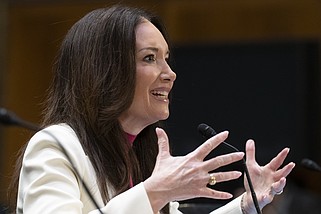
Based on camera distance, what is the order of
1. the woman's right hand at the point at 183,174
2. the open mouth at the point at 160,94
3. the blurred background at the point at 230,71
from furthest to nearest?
the blurred background at the point at 230,71, the open mouth at the point at 160,94, the woman's right hand at the point at 183,174

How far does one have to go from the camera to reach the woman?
7.43 ft

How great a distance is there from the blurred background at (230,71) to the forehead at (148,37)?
3.09 metres

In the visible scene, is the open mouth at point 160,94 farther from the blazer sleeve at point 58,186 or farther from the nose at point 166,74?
the blazer sleeve at point 58,186

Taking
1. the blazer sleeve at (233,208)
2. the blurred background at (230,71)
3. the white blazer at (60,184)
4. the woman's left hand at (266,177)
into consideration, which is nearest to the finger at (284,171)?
the woman's left hand at (266,177)

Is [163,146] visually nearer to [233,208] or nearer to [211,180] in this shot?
[211,180]

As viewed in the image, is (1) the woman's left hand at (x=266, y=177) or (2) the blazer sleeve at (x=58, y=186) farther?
(1) the woman's left hand at (x=266, y=177)

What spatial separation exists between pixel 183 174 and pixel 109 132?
1.51 feet

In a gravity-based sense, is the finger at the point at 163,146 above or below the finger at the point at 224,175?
above

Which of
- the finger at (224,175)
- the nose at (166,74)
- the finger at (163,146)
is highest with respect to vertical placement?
the nose at (166,74)

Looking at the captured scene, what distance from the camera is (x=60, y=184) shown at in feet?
7.53

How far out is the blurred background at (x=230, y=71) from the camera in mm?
6277

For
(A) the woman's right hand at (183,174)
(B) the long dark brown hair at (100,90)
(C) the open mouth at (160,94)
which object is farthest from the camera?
(C) the open mouth at (160,94)

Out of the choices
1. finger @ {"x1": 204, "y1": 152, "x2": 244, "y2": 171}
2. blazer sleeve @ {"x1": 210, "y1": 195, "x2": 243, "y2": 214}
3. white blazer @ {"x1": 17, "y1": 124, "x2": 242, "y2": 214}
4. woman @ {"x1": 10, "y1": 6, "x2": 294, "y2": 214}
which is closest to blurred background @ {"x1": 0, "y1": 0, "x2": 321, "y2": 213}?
blazer sleeve @ {"x1": 210, "y1": 195, "x2": 243, "y2": 214}

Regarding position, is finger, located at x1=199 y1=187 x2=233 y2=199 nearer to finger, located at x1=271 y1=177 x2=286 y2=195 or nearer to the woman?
the woman
